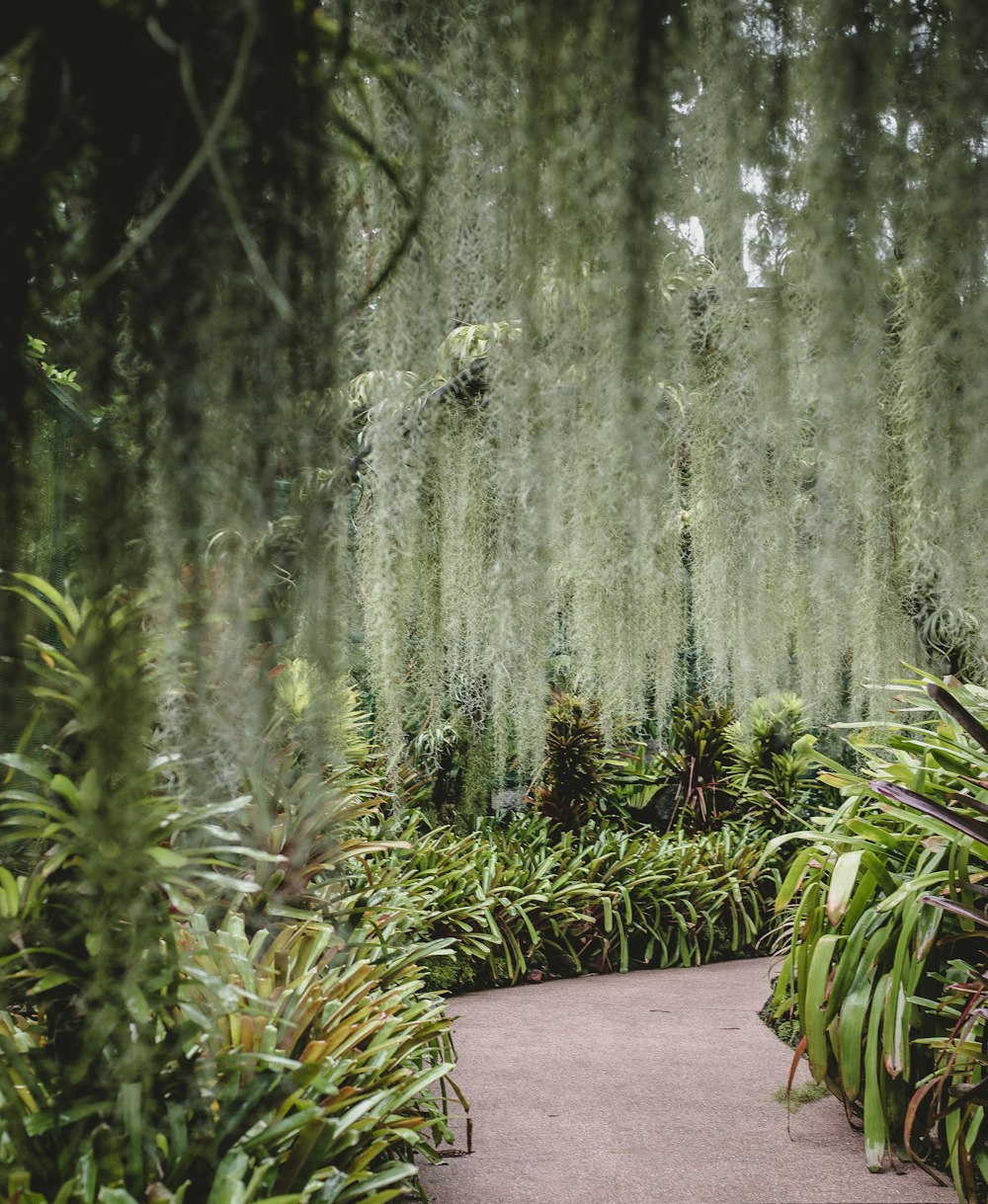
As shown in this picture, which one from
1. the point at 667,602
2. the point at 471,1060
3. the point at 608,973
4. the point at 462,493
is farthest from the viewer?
the point at 608,973

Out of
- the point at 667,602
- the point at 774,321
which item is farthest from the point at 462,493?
the point at 774,321

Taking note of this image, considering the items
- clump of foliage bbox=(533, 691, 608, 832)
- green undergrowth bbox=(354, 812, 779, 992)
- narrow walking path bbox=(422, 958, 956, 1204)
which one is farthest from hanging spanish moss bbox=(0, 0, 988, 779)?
clump of foliage bbox=(533, 691, 608, 832)

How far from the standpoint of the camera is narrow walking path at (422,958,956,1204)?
7.47 ft

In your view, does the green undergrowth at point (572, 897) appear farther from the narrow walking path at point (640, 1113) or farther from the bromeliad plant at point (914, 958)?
the bromeliad plant at point (914, 958)

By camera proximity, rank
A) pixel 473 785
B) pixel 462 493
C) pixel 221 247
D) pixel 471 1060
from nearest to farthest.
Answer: pixel 221 247, pixel 462 493, pixel 471 1060, pixel 473 785

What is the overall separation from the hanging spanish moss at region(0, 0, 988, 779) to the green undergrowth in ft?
10.8

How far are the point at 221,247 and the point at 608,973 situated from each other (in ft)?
14.8

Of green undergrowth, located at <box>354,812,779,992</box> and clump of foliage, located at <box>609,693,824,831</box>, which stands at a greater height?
clump of foliage, located at <box>609,693,824,831</box>

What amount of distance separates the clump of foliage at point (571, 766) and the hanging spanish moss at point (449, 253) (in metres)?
4.80

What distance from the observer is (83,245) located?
0.49m

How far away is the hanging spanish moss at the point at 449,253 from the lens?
0.48 meters

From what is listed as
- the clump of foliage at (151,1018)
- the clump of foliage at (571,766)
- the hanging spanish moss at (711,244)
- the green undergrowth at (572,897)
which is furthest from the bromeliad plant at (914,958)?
the clump of foliage at (571,766)

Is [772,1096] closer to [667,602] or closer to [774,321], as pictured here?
[667,602]

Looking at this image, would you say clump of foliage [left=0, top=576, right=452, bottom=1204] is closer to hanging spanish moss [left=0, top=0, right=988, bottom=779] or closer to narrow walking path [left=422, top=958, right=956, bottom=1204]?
hanging spanish moss [left=0, top=0, right=988, bottom=779]
